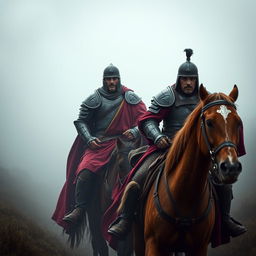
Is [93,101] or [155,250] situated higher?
[93,101]

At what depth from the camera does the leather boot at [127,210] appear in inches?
242

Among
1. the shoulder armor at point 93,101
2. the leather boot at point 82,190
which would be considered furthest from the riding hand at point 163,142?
the shoulder armor at point 93,101

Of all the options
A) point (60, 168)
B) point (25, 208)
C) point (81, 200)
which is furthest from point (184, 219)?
point (60, 168)

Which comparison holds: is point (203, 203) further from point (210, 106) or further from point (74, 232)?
point (74, 232)

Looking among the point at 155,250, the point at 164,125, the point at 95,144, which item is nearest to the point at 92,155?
the point at 95,144

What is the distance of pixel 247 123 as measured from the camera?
23.2 meters

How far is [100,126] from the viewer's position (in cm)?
995

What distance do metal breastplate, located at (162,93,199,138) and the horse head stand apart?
5.72ft

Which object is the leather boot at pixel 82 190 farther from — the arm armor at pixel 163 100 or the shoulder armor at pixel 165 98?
the shoulder armor at pixel 165 98

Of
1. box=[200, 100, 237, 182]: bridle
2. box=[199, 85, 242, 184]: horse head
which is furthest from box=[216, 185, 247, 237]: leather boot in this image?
box=[200, 100, 237, 182]: bridle

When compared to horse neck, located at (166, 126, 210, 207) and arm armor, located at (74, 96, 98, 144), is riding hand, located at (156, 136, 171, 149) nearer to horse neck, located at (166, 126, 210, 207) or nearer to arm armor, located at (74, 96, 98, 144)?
horse neck, located at (166, 126, 210, 207)

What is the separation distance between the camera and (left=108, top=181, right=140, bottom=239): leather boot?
615 cm

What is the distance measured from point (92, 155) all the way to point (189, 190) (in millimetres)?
4559

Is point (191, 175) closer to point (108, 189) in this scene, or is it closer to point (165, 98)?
point (165, 98)
